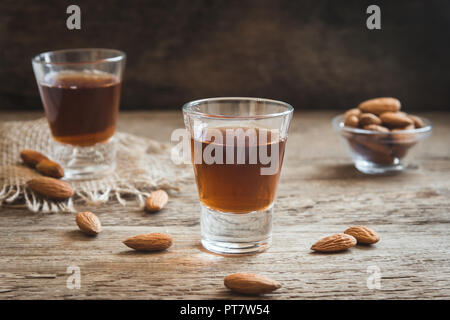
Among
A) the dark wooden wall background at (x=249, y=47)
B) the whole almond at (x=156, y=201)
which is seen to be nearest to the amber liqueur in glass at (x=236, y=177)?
the whole almond at (x=156, y=201)

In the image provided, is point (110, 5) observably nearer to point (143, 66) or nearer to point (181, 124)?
point (143, 66)

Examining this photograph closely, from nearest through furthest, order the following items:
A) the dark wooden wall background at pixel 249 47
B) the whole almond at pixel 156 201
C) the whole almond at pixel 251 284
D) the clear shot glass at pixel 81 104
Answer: the whole almond at pixel 251 284 → the whole almond at pixel 156 201 → the clear shot glass at pixel 81 104 → the dark wooden wall background at pixel 249 47

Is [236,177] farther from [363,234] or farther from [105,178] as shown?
[105,178]

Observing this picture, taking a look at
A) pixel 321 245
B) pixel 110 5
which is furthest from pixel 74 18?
pixel 321 245

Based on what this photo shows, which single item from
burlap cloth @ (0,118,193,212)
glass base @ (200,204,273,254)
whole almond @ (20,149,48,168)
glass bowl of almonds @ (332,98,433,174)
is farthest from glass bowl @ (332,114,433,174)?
Result: whole almond @ (20,149,48,168)

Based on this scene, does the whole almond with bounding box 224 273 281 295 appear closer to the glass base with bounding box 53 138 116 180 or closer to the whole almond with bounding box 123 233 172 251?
the whole almond with bounding box 123 233 172 251

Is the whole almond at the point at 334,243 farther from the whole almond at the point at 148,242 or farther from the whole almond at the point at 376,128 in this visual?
the whole almond at the point at 376,128
